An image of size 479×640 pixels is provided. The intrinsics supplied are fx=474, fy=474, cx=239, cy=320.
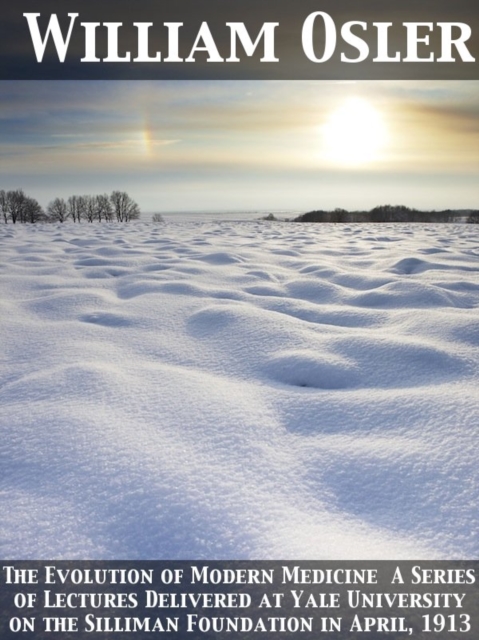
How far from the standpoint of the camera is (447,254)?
17.8 feet

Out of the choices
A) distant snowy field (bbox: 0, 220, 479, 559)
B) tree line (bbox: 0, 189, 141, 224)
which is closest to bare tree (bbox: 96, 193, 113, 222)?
tree line (bbox: 0, 189, 141, 224)

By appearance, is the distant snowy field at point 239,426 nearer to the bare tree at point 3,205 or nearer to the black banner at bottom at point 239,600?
the black banner at bottom at point 239,600

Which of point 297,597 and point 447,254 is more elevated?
point 447,254

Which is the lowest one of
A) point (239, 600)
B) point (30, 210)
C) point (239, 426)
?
point (239, 600)

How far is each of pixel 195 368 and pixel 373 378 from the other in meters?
0.76

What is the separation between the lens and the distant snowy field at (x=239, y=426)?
1.12 metres

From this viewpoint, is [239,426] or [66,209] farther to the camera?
[66,209]

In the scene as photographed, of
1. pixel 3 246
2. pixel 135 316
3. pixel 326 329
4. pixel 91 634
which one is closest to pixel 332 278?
pixel 326 329

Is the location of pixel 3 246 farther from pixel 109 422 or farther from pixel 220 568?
pixel 220 568

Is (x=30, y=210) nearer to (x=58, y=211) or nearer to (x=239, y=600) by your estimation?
(x=58, y=211)

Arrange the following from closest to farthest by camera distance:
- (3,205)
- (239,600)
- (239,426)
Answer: (239,600) → (239,426) → (3,205)

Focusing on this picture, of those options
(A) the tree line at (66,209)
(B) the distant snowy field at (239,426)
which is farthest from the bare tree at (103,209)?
(B) the distant snowy field at (239,426)

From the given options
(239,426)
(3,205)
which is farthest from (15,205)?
(239,426)

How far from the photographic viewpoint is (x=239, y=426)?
155 centimetres
